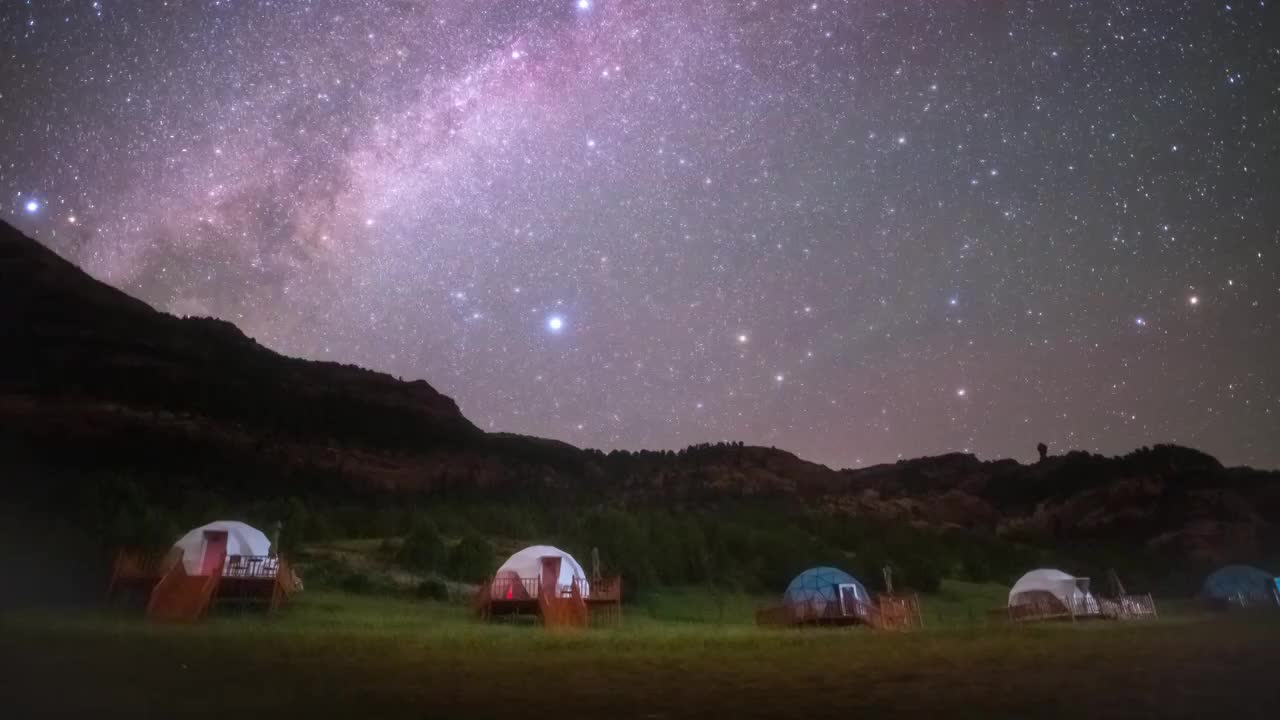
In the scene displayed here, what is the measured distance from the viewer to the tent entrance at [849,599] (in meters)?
31.7

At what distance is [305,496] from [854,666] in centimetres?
8041

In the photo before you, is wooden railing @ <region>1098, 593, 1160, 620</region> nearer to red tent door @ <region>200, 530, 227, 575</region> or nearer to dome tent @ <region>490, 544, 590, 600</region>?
dome tent @ <region>490, 544, 590, 600</region>

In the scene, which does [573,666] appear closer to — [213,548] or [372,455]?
[213,548]

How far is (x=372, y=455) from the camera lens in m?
99.4

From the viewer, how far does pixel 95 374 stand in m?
81.4

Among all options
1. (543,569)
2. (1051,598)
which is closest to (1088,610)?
(1051,598)

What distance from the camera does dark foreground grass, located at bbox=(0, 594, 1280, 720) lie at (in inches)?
350

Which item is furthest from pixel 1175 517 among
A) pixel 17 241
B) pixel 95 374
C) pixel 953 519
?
pixel 17 241

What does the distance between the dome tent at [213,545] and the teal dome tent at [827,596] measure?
22357mm

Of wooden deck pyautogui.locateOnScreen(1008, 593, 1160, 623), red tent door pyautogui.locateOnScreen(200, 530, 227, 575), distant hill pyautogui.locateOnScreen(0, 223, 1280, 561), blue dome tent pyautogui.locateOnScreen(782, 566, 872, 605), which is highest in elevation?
distant hill pyautogui.locateOnScreen(0, 223, 1280, 561)

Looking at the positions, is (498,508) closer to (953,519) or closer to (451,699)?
(451,699)

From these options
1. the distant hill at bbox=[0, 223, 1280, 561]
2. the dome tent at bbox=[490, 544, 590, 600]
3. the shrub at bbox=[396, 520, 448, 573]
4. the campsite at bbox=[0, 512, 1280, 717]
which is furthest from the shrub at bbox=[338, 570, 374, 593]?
the distant hill at bbox=[0, 223, 1280, 561]

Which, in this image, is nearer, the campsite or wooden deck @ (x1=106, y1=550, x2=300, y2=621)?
the campsite

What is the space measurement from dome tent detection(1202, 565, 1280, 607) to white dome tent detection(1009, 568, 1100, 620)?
959 cm
